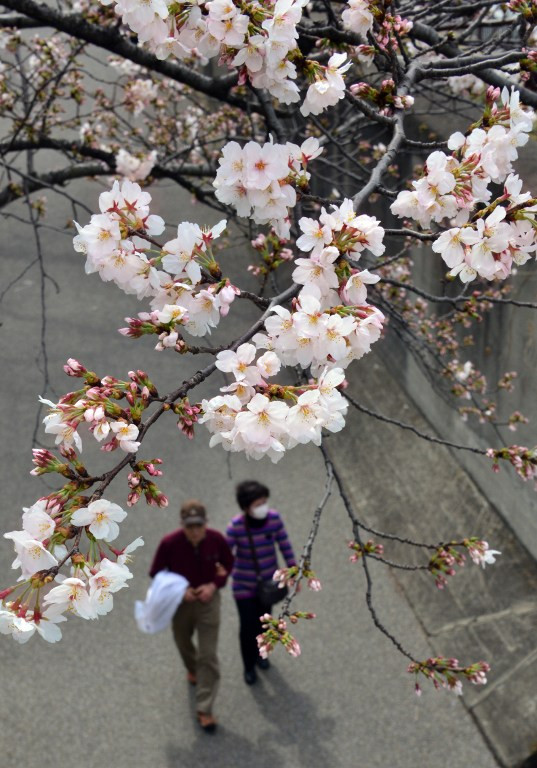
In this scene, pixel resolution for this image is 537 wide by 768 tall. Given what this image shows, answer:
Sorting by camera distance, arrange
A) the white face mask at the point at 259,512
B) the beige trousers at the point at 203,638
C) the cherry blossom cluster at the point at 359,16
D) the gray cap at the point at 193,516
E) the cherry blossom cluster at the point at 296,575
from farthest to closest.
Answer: the beige trousers at the point at 203,638 → the white face mask at the point at 259,512 → the gray cap at the point at 193,516 → the cherry blossom cluster at the point at 296,575 → the cherry blossom cluster at the point at 359,16

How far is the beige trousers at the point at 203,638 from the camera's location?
4.70 metres

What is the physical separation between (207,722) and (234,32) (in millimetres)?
3844

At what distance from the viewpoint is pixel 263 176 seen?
81.4 inches

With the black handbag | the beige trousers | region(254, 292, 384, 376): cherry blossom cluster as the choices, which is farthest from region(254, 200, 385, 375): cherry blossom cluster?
the beige trousers

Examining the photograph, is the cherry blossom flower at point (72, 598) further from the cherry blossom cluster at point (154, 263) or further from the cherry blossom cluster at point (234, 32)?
the cherry blossom cluster at point (234, 32)

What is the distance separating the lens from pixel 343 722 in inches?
187

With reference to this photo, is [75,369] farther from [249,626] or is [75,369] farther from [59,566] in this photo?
[249,626]

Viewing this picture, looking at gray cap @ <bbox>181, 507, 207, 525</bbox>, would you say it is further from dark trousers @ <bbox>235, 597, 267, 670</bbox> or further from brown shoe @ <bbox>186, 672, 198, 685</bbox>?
brown shoe @ <bbox>186, 672, 198, 685</bbox>

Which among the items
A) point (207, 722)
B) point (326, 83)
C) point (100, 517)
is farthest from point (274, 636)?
point (207, 722)

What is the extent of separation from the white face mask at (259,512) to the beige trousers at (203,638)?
0.52m

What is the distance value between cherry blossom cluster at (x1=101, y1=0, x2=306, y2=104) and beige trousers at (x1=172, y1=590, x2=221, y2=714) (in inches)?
126

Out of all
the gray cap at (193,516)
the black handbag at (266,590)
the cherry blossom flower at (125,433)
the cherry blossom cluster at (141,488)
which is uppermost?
the gray cap at (193,516)

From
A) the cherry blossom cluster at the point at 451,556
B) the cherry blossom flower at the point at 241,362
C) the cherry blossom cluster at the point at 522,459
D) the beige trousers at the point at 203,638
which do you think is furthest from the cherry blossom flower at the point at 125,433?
the beige trousers at the point at 203,638

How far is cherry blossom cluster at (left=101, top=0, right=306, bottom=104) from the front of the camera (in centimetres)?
209
